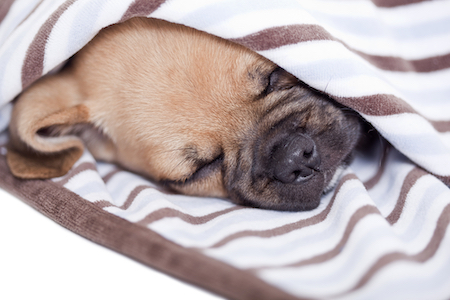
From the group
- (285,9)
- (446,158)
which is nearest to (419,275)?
(446,158)

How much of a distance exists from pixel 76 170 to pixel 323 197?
0.98 metres

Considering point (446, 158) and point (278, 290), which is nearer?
point (278, 290)

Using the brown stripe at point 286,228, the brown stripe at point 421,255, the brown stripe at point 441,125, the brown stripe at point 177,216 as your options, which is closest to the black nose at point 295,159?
the brown stripe at point 286,228

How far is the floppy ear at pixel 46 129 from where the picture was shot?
1439 mm

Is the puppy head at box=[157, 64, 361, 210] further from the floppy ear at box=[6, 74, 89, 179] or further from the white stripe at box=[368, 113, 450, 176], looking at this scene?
the floppy ear at box=[6, 74, 89, 179]

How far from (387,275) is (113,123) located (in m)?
1.22

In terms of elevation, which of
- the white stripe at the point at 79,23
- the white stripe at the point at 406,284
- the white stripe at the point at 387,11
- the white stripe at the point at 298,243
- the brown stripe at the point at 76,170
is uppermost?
the white stripe at the point at 387,11

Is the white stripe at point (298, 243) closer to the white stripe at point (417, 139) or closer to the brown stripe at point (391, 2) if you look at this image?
the white stripe at point (417, 139)

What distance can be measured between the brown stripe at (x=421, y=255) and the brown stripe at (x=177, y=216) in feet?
1.80

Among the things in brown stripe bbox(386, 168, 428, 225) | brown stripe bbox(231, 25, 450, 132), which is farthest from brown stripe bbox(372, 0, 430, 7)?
brown stripe bbox(386, 168, 428, 225)

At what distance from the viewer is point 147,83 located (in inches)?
54.2

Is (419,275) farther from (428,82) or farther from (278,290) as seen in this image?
(428,82)

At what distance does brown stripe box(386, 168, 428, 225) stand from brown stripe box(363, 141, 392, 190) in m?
0.14

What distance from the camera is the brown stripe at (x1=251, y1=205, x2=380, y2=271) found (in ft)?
3.23
